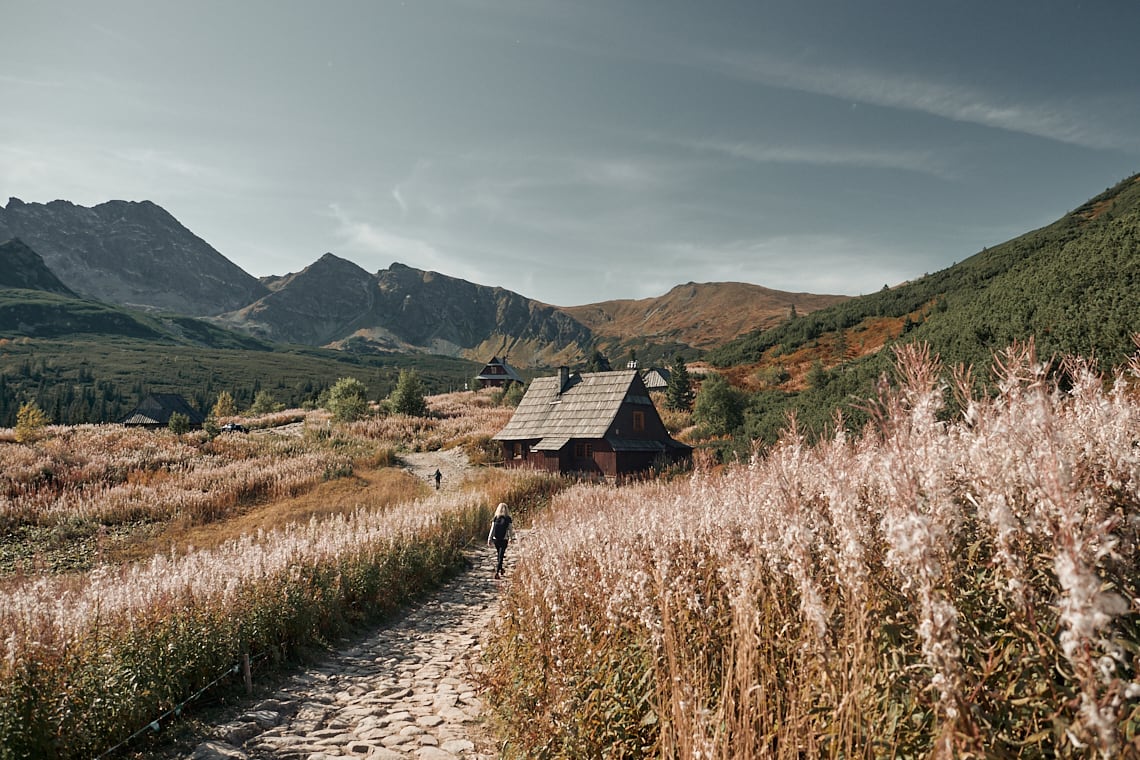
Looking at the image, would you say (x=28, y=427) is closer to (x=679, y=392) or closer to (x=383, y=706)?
(x=383, y=706)

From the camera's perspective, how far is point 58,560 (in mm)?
15695

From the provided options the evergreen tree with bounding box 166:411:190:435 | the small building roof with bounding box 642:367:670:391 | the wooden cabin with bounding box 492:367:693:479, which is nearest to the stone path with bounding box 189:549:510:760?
the wooden cabin with bounding box 492:367:693:479

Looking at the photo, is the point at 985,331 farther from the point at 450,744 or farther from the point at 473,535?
the point at 450,744

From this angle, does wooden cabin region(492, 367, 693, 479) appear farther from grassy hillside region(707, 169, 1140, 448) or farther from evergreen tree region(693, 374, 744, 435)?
grassy hillside region(707, 169, 1140, 448)

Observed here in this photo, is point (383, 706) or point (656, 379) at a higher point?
point (656, 379)

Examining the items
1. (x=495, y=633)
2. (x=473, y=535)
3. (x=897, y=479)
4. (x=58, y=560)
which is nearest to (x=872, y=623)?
(x=897, y=479)

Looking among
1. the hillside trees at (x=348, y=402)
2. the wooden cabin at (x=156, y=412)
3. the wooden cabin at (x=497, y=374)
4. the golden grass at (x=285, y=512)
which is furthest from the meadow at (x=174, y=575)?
the wooden cabin at (x=497, y=374)

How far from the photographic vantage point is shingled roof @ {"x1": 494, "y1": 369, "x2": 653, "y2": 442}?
117ft

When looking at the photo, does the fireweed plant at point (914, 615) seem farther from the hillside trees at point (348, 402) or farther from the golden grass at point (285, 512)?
the hillside trees at point (348, 402)

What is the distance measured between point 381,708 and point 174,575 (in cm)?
394

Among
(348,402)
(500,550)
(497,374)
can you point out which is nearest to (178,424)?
(348,402)

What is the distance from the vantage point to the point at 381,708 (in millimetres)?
6906

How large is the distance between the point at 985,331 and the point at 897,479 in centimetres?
1849

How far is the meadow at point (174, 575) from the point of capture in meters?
5.63
